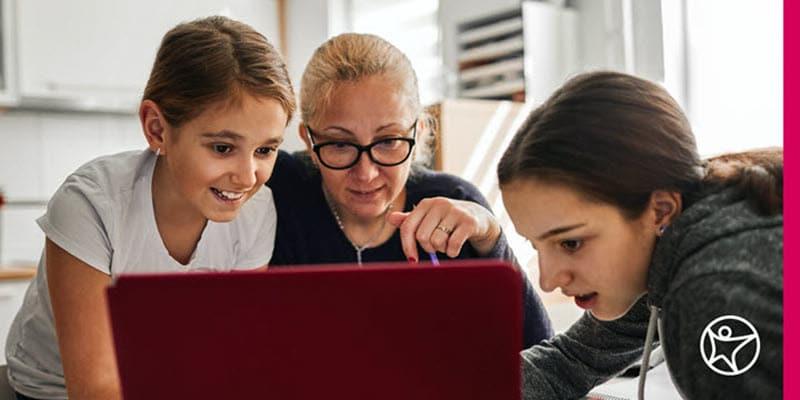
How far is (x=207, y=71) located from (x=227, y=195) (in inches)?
5.7

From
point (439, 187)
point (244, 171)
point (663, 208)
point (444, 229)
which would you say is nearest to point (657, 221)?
point (663, 208)

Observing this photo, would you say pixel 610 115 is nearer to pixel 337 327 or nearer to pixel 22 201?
pixel 337 327

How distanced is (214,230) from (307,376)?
0.58m

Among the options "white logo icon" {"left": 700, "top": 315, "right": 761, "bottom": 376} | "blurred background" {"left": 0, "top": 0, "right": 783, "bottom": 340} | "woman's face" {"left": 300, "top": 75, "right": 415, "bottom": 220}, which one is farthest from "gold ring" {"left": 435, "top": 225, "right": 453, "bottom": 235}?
"blurred background" {"left": 0, "top": 0, "right": 783, "bottom": 340}

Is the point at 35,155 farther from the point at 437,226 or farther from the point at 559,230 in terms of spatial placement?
the point at 559,230

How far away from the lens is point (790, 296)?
0.52 m

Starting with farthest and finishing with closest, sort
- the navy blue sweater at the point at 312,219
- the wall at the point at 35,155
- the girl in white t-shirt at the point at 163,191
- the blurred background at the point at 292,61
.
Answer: the wall at the point at 35,155, the blurred background at the point at 292,61, the navy blue sweater at the point at 312,219, the girl in white t-shirt at the point at 163,191

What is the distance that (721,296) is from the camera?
0.53m

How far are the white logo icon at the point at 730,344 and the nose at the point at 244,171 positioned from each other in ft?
1.71

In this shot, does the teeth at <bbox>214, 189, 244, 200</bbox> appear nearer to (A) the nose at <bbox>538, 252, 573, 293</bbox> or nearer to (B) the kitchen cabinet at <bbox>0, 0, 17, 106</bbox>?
(A) the nose at <bbox>538, 252, 573, 293</bbox>

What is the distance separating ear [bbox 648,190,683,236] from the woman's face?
0.47m

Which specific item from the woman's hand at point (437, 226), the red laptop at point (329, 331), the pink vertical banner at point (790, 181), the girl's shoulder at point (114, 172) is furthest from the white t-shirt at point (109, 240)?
the pink vertical banner at point (790, 181)

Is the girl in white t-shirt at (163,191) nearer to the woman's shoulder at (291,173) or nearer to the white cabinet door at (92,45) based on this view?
the woman's shoulder at (291,173)

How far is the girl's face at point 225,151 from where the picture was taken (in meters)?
0.88
